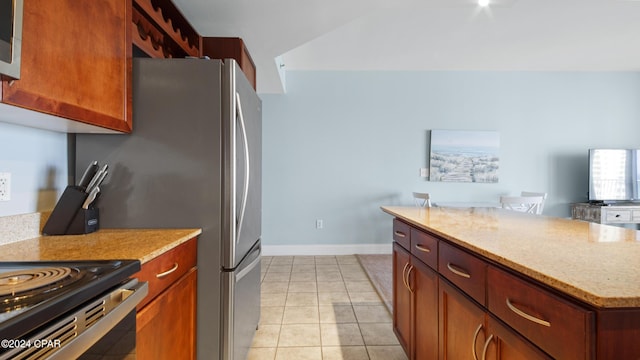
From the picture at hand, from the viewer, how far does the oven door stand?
0.54 metres

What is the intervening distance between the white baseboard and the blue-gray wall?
63mm

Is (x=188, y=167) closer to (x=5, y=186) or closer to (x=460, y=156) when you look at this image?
(x=5, y=186)

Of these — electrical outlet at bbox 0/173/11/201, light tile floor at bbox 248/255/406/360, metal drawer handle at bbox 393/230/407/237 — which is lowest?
light tile floor at bbox 248/255/406/360

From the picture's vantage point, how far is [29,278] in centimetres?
73

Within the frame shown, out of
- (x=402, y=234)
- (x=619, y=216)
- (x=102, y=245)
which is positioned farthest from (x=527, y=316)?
(x=619, y=216)

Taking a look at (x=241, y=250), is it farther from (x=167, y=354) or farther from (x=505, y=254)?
(x=505, y=254)

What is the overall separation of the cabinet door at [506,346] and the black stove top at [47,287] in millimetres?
1091

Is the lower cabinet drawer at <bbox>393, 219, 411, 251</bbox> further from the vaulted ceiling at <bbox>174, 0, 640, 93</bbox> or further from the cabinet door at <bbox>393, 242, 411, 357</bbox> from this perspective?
the vaulted ceiling at <bbox>174, 0, 640, 93</bbox>

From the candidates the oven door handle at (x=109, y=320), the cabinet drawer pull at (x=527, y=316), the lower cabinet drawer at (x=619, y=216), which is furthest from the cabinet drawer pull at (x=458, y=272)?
the lower cabinet drawer at (x=619, y=216)

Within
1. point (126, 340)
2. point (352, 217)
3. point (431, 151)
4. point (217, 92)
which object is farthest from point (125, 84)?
point (431, 151)

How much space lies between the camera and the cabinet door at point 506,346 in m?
0.72

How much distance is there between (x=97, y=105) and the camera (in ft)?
3.68

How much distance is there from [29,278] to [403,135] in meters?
4.04

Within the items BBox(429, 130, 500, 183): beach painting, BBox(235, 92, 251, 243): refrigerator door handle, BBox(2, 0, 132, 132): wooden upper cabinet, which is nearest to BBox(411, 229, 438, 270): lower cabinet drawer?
BBox(235, 92, 251, 243): refrigerator door handle
